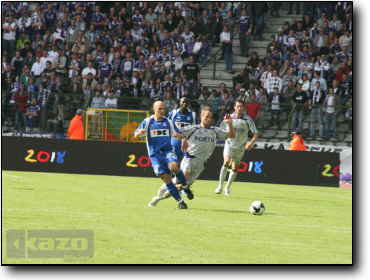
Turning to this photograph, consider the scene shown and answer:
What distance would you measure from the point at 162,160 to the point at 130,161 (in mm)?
10062

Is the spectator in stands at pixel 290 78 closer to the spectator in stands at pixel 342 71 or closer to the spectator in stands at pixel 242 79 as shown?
the spectator in stands at pixel 242 79

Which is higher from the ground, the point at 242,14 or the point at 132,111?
the point at 242,14

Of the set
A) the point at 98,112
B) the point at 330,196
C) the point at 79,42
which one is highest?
the point at 79,42

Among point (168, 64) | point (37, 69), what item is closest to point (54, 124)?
point (37, 69)

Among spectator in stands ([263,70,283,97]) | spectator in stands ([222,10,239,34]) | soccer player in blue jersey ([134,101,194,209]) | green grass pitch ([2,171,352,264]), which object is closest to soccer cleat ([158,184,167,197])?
green grass pitch ([2,171,352,264])

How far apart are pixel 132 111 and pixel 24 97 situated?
4.31 metres

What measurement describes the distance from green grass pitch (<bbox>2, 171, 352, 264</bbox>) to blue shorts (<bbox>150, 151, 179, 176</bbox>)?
0.77m

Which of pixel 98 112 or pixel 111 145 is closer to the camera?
pixel 111 145

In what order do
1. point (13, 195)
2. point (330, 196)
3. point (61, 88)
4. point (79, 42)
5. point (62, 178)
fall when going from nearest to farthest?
point (13, 195) → point (330, 196) → point (62, 178) → point (61, 88) → point (79, 42)

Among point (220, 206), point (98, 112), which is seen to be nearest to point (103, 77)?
point (98, 112)

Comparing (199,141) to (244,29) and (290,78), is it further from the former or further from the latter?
(244,29)

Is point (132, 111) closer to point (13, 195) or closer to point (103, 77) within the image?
point (103, 77)

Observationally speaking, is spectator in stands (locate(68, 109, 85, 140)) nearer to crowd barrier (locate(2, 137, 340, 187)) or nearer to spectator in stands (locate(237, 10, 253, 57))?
crowd barrier (locate(2, 137, 340, 187))

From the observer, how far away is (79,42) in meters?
28.6
